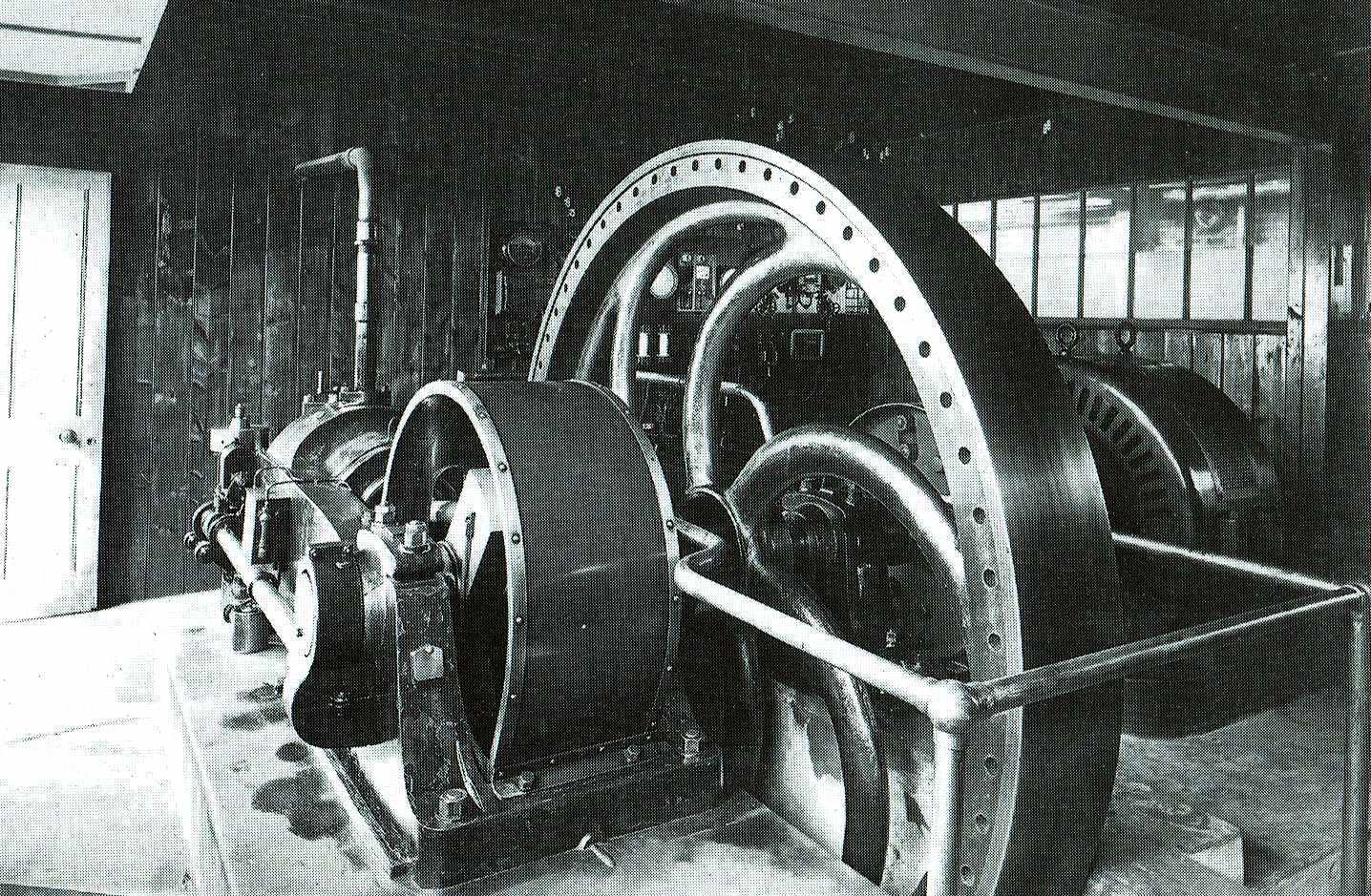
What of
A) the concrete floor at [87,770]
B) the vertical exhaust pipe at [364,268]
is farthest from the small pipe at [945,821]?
the vertical exhaust pipe at [364,268]

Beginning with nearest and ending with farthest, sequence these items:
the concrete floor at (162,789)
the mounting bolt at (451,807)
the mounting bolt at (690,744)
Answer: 1. the mounting bolt at (451,807)
2. the mounting bolt at (690,744)
3. the concrete floor at (162,789)

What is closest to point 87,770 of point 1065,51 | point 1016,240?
point 1065,51

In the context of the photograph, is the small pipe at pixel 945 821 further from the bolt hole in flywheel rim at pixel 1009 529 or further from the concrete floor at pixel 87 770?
the concrete floor at pixel 87 770

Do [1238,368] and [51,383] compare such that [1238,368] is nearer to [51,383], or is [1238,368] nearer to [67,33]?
[67,33]

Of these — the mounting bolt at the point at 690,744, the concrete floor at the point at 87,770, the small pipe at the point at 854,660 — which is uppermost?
the small pipe at the point at 854,660

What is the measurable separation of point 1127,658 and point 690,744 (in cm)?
92

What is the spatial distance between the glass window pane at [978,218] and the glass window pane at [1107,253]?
0.77 meters

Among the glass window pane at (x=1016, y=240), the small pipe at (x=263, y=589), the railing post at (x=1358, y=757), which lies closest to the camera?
the railing post at (x=1358, y=757)

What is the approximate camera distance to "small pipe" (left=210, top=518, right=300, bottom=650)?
2197 millimetres

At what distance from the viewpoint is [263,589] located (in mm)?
2457

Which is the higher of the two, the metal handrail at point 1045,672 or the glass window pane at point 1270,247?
the glass window pane at point 1270,247

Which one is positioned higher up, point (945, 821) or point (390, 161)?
point (390, 161)

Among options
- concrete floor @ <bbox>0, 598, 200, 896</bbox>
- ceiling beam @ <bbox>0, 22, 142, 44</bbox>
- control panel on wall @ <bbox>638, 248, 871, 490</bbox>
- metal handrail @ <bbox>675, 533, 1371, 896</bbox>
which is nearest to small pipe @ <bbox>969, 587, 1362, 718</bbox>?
metal handrail @ <bbox>675, 533, 1371, 896</bbox>

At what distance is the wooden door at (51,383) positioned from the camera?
464 cm
